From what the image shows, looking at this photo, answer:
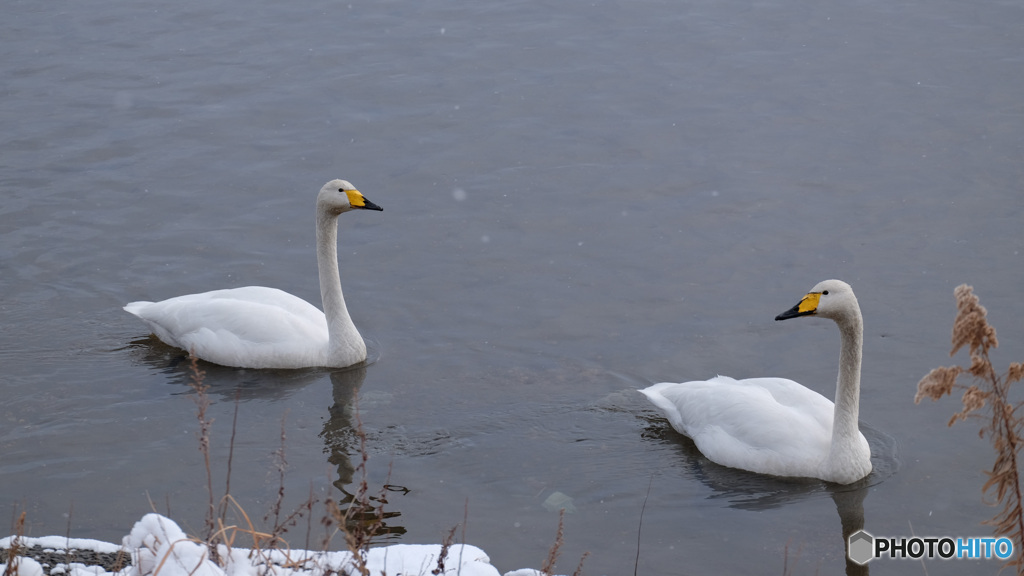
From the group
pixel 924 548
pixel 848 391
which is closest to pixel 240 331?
pixel 848 391

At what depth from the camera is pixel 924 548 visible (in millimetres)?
7422

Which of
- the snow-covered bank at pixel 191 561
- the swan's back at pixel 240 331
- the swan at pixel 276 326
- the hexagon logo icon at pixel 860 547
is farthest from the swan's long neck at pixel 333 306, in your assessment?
the hexagon logo icon at pixel 860 547

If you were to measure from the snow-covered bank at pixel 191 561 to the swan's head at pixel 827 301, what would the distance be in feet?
9.76

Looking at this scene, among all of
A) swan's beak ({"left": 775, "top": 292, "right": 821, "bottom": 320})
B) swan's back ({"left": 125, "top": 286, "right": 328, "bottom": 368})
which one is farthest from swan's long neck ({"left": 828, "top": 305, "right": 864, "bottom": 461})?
swan's back ({"left": 125, "top": 286, "right": 328, "bottom": 368})

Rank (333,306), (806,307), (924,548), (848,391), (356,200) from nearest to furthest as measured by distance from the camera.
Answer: (924,548), (806,307), (848,391), (356,200), (333,306)

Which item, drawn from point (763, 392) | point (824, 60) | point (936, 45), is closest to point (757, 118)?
point (824, 60)

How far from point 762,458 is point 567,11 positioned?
36.3 feet

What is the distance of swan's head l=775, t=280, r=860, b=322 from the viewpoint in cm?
784

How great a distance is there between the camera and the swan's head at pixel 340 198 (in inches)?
389

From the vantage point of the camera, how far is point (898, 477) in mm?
8211

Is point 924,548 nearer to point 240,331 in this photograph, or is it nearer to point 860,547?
point 860,547

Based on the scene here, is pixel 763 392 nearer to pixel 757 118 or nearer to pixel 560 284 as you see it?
pixel 560 284

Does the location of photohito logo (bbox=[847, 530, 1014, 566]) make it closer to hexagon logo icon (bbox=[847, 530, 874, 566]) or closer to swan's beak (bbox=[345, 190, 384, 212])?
hexagon logo icon (bbox=[847, 530, 874, 566])

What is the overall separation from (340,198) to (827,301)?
416 centimetres
